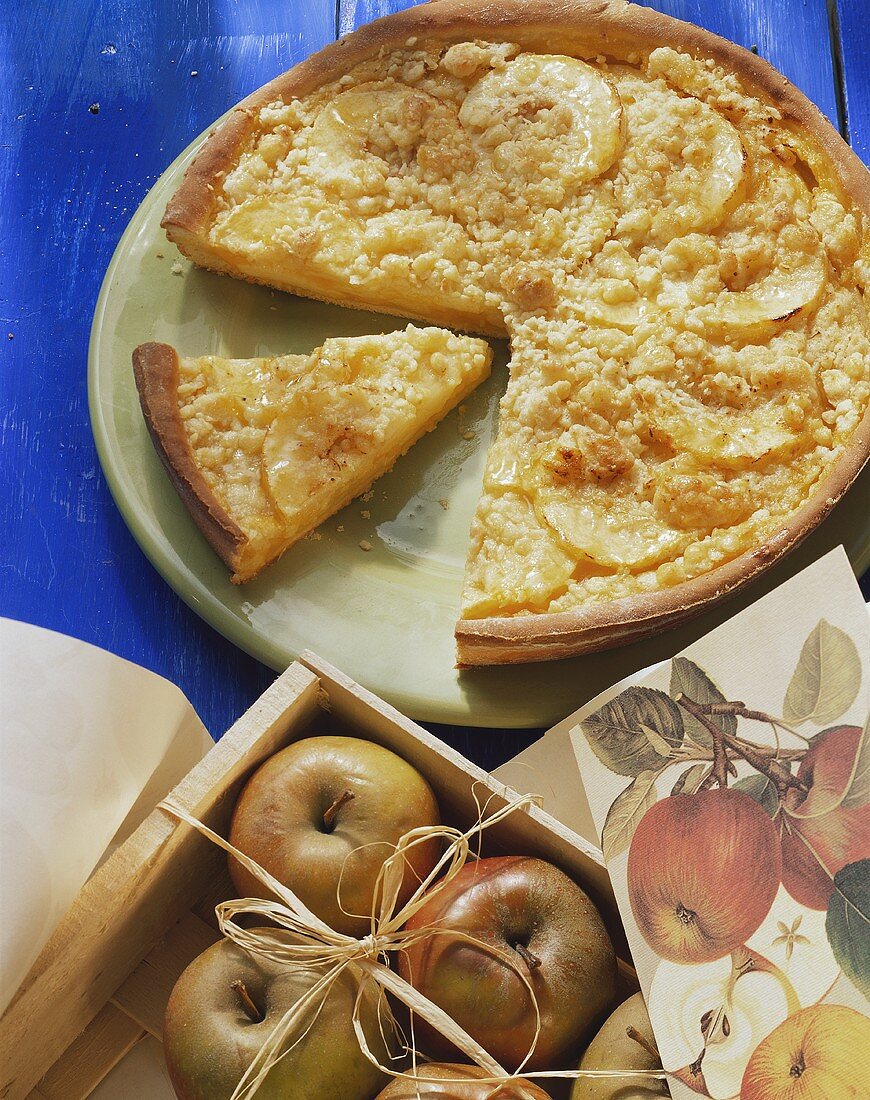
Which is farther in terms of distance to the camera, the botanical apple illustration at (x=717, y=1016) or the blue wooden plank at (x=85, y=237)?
the blue wooden plank at (x=85, y=237)

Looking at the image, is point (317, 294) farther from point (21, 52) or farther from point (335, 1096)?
point (335, 1096)

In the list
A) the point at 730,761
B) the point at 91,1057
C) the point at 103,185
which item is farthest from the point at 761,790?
the point at 103,185

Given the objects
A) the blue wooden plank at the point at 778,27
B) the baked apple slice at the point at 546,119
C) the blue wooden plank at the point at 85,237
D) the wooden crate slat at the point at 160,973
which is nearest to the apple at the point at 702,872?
the wooden crate slat at the point at 160,973

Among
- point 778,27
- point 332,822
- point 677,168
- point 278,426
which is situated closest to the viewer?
point 332,822

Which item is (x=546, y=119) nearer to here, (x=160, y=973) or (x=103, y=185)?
(x=103, y=185)

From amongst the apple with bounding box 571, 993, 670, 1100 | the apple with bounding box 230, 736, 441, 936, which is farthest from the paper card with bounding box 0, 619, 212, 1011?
the apple with bounding box 571, 993, 670, 1100

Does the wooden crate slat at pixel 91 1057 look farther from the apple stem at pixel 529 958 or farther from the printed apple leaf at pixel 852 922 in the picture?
the printed apple leaf at pixel 852 922
